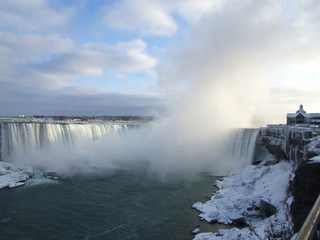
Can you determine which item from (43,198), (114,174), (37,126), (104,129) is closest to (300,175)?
(43,198)

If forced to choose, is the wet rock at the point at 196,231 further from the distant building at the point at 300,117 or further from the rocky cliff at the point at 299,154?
the distant building at the point at 300,117

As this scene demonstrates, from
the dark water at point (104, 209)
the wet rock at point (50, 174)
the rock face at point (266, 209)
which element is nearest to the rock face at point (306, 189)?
the rock face at point (266, 209)

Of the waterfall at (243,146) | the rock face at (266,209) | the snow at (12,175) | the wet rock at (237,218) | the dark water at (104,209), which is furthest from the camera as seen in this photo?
the waterfall at (243,146)

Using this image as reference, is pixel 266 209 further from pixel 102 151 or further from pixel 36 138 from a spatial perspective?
pixel 102 151

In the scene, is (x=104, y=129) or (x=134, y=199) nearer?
(x=134, y=199)

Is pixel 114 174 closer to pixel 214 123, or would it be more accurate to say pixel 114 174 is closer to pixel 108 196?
pixel 108 196

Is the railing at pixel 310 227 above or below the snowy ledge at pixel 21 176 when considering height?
above
